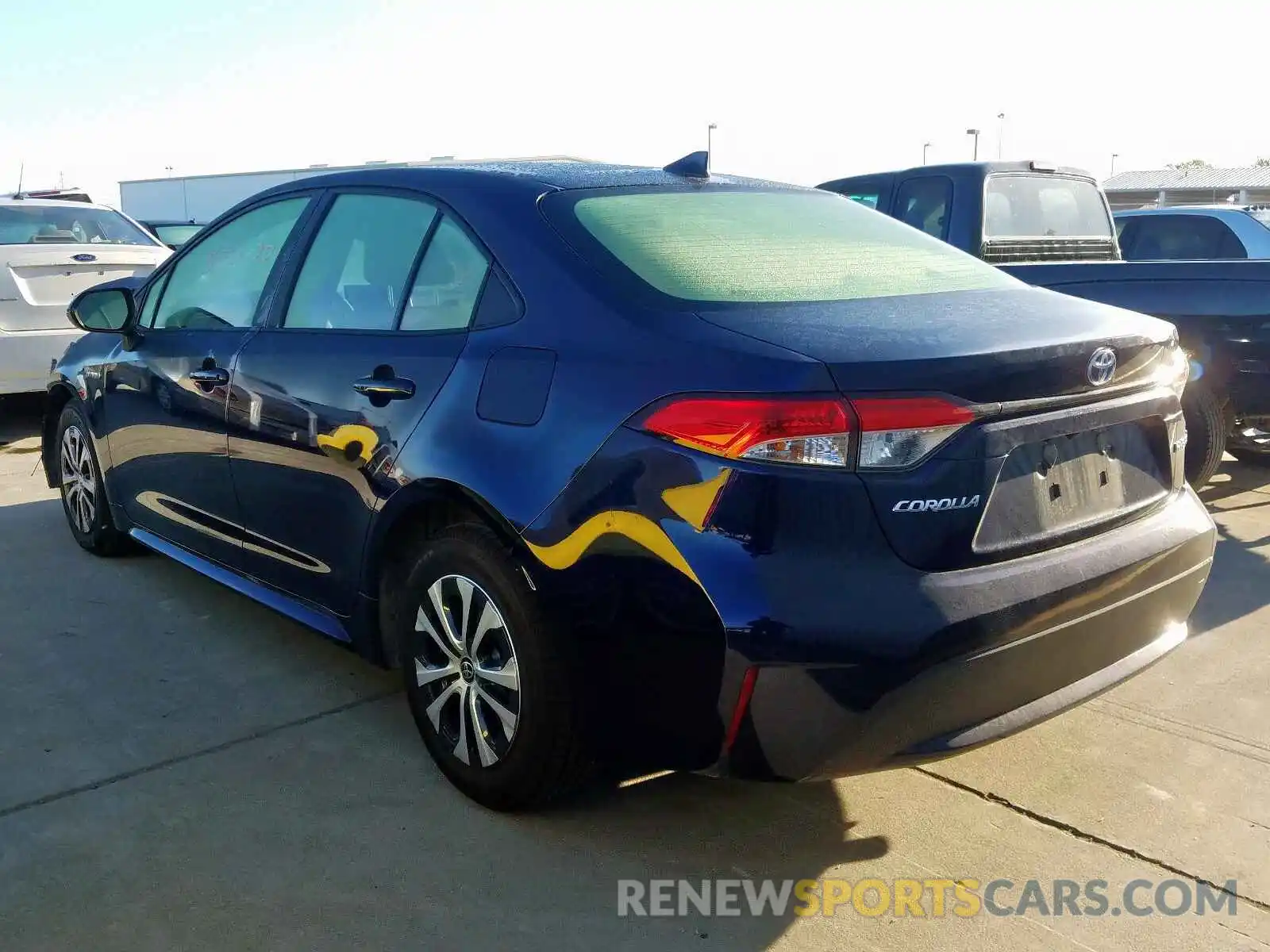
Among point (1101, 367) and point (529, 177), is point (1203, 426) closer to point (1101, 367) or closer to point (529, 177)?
point (1101, 367)

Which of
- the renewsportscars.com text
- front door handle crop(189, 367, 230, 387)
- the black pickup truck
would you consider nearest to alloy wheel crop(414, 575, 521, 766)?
the renewsportscars.com text

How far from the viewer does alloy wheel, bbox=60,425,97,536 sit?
510 centimetres

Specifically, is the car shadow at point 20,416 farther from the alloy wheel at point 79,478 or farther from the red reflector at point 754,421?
the red reflector at point 754,421

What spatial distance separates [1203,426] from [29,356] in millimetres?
6754

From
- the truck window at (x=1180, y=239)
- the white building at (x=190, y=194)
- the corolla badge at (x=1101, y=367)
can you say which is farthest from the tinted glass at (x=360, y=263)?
the white building at (x=190, y=194)

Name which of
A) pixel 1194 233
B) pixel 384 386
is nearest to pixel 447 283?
pixel 384 386

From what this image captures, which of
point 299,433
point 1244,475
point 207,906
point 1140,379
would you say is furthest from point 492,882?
point 1244,475

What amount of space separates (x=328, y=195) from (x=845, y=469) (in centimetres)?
206

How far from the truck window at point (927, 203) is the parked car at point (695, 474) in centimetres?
361

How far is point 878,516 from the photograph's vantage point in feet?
7.82

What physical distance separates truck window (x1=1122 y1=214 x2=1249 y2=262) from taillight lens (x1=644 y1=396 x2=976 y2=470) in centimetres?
801

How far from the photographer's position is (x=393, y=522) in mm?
3129

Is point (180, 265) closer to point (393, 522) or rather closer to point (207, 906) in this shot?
A: point (393, 522)

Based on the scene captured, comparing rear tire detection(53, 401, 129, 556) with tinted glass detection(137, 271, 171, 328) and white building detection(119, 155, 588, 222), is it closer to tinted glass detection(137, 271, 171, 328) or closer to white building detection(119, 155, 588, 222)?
tinted glass detection(137, 271, 171, 328)
